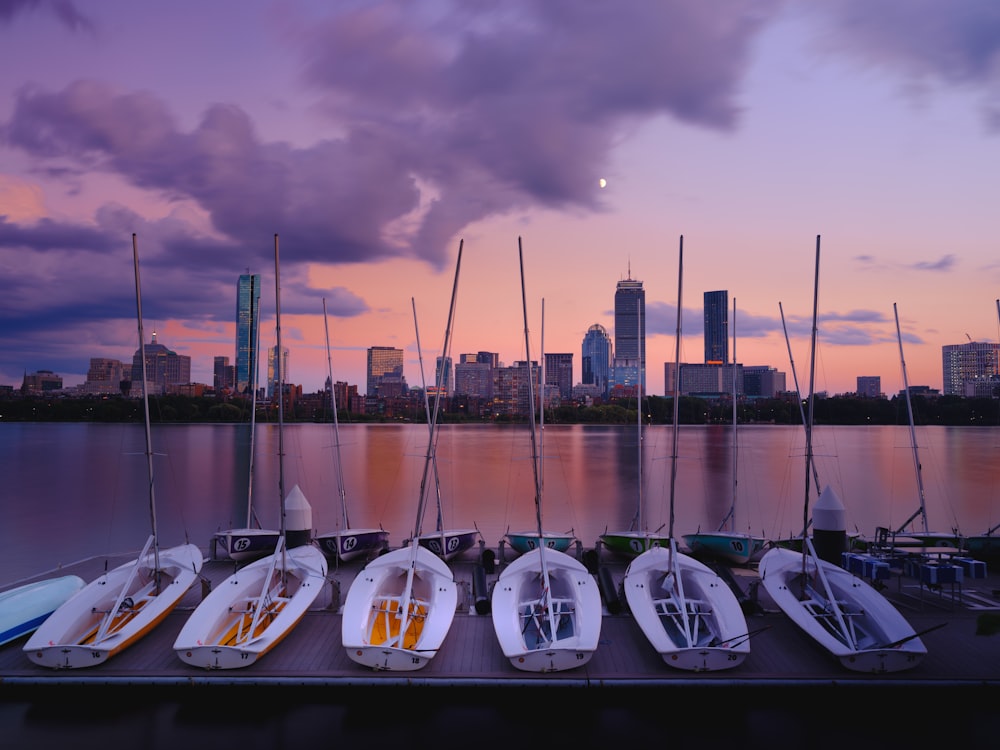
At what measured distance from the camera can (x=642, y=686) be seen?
380 inches

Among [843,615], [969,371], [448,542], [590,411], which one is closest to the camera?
[843,615]

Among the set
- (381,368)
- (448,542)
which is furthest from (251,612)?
(381,368)

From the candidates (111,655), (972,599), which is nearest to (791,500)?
(972,599)

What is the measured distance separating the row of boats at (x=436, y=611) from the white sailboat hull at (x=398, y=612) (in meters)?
0.03

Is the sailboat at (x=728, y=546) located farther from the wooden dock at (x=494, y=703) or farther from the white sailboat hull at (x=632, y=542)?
the wooden dock at (x=494, y=703)

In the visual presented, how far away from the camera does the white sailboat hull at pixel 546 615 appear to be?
982cm

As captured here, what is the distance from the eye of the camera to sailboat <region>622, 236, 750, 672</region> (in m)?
9.86

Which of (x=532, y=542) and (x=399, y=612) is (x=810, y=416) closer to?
(x=532, y=542)

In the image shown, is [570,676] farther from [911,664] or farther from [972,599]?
[972,599]

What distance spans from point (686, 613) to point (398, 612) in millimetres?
4712

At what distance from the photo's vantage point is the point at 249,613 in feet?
35.9

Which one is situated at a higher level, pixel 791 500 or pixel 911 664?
pixel 911 664

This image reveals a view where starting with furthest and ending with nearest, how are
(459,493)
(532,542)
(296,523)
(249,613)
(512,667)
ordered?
(459,493)
(532,542)
(296,523)
(249,613)
(512,667)

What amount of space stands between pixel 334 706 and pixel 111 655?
3.52 metres
